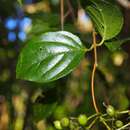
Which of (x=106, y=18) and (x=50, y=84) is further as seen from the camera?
(x=50, y=84)

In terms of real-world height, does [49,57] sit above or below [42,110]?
above

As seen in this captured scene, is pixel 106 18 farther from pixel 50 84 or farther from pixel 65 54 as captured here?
pixel 50 84

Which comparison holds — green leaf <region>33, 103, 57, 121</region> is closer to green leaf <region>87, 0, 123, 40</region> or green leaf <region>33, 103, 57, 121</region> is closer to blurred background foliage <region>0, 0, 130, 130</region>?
blurred background foliage <region>0, 0, 130, 130</region>

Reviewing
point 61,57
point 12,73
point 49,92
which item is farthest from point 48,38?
point 12,73

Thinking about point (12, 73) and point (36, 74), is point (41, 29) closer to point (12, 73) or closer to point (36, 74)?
point (36, 74)

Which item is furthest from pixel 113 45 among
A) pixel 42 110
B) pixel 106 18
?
pixel 42 110

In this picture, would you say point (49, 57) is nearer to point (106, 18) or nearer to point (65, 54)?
point (65, 54)

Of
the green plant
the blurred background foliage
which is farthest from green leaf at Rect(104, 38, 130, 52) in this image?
the blurred background foliage

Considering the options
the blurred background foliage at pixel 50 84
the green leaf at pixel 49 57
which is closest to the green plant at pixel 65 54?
the green leaf at pixel 49 57

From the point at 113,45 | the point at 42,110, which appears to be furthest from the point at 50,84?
the point at 113,45
